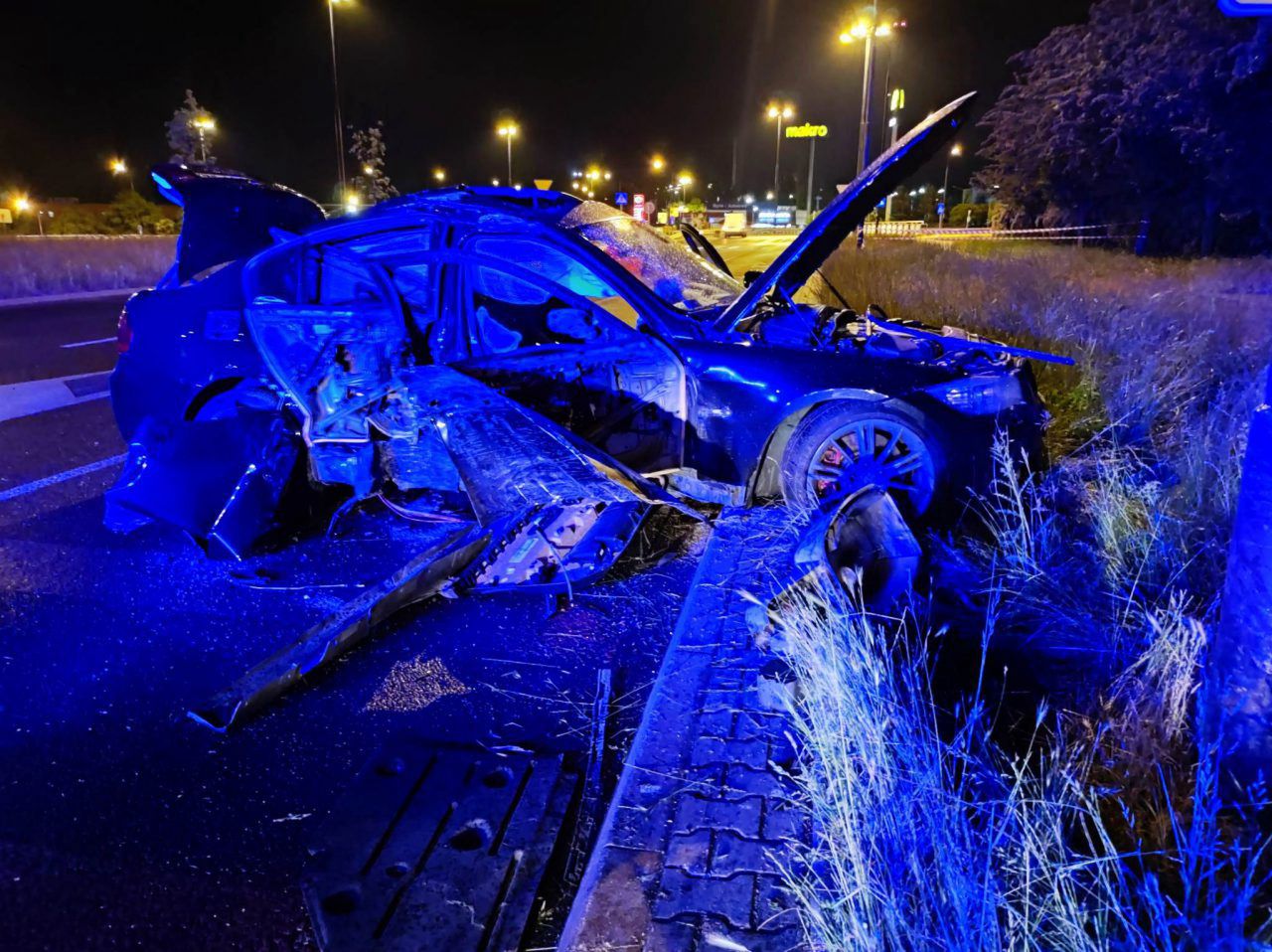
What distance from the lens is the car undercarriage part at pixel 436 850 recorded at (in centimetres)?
217

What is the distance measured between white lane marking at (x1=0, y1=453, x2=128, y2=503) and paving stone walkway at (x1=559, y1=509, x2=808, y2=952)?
154 inches

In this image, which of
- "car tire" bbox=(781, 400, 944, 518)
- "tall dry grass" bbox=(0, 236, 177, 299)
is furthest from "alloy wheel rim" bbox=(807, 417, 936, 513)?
"tall dry grass" bbox=(0, 236, 177, 299)

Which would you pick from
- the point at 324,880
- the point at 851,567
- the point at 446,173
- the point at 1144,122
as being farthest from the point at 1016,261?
the point at 446,173

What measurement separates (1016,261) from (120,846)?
48.0 feet

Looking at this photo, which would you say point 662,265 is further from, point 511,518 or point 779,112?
point 779,112

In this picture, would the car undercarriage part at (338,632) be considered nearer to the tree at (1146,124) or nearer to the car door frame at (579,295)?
Result: the car door frame at (579,295)

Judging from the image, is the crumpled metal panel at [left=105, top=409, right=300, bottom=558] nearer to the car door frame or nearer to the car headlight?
the car door frame

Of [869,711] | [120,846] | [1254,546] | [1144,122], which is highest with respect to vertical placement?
[1144,122]

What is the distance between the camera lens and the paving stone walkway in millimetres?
2016

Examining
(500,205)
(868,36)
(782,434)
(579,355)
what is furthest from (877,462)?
(868,36)

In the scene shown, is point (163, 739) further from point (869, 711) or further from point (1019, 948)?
point (1019, 948)

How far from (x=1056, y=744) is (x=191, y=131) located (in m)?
59.5

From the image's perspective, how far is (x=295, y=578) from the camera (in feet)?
14.0

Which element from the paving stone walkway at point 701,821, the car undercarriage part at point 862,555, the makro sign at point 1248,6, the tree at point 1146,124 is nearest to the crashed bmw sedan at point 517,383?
the car undercarriage part at point 862,555
